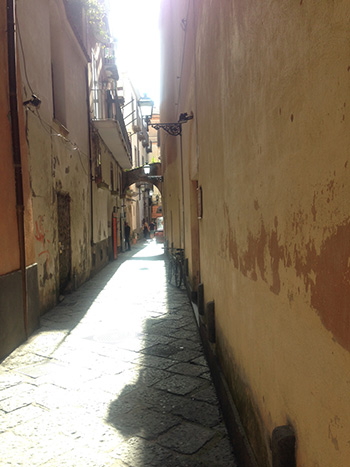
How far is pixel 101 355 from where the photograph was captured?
15.0 feet

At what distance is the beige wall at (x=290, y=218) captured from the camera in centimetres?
109

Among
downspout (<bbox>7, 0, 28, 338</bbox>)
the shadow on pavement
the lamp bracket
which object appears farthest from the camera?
the lamp bracket

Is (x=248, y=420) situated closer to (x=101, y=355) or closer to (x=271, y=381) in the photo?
(x=271, y=381)

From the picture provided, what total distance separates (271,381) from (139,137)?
29.9 m

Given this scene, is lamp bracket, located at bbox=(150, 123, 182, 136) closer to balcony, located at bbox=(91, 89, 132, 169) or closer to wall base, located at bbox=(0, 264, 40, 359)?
balcony, located at bbox=(91, 89, 132, 169)

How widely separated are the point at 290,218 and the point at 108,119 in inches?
452

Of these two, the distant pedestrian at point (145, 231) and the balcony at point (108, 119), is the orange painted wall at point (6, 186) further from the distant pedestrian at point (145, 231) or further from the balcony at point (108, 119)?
the distant pedestrian at point (145, 231)

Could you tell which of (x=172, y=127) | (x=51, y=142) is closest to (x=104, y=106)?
(x=172, y=127)

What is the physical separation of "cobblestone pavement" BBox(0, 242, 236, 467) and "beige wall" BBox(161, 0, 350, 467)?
20.4 inches

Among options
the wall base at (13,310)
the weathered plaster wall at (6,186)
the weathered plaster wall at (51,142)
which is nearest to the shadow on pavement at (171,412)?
the wall base at (13,310)

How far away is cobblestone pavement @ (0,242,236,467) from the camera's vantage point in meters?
2.62

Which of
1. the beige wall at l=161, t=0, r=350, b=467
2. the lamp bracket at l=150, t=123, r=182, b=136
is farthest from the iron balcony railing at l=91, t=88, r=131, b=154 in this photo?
the beige wall at l=161, t=0, r=350, b=467

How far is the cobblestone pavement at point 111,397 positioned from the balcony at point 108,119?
7.74 m

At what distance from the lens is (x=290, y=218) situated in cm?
149
